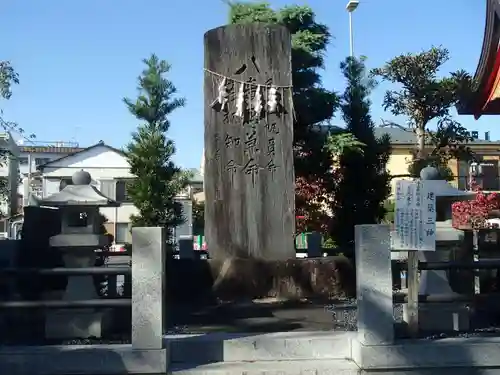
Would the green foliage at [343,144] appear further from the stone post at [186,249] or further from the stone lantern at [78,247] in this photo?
the stone lantern at [78,247]

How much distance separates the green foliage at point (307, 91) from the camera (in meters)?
14.4

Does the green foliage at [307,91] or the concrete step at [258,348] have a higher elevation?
the green foliage at [307,91]

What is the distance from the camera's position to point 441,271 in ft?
18.9

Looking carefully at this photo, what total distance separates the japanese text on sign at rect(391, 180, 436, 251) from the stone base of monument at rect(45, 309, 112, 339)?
3.09 meters

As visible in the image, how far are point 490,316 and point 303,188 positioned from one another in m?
9.74

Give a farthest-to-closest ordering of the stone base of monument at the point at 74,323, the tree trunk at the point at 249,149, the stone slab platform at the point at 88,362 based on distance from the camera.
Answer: the tree trunk at the point at 249,149
the stone base of monument at the point at 74,323
the stone slab platform at the point at 88,362

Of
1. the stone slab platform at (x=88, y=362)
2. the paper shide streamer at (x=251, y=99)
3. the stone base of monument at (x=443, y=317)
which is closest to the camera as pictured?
the stone slab platform at (x=88, y=362)

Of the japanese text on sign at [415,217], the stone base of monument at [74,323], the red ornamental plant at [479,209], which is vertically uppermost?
the red ornamental plant at [479,209]

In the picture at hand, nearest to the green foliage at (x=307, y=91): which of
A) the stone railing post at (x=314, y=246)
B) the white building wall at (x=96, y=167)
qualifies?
the stone railing post at (x=314, y=246)

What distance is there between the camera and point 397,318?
6.31 metres

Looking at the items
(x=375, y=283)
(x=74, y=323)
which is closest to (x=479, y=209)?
(x=375, y=283)

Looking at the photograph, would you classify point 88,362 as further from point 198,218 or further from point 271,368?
point 198,218

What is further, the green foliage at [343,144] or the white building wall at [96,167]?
the white building wall at [96,167]

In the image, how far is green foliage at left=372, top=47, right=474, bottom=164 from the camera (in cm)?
1124
